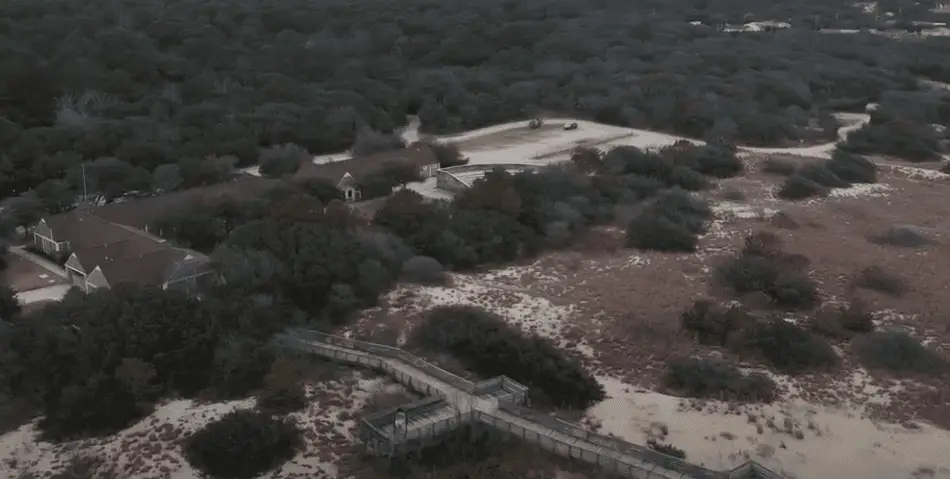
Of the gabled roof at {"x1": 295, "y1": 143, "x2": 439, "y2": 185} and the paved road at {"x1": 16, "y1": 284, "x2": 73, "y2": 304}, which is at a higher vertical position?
the gabled roof at {"x1": 295, "y1": 143, "x2": 439, "y2": 185}

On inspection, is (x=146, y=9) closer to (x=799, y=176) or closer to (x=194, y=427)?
(x=799, y=176)

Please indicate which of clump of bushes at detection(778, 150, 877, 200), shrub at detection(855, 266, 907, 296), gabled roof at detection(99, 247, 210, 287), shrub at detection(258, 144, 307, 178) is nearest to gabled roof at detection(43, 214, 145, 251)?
gabled roof at detection(99, 247, 210, 287)

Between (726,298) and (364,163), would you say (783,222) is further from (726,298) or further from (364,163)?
(364,163)

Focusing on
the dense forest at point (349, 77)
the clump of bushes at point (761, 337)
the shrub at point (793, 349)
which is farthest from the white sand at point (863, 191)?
the shrub at point (793, 349)

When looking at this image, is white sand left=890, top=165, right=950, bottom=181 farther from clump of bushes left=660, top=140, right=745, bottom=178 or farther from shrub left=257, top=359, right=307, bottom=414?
shrub left=257, top=359, right=307, bottom=414

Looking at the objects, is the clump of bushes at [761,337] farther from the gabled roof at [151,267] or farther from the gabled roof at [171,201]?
the gabled roof at [171,201]

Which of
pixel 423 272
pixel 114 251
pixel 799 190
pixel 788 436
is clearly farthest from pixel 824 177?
pixel 114 251
